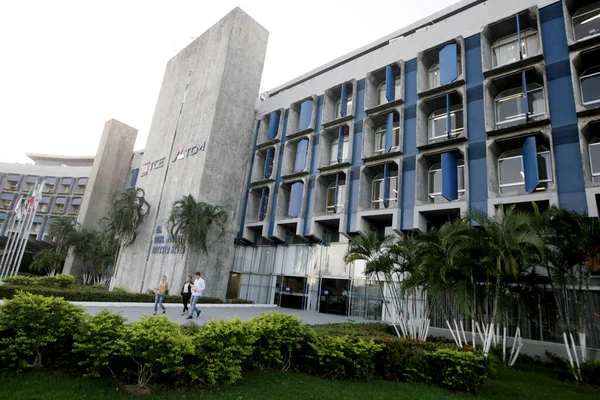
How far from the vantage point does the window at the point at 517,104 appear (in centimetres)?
1755

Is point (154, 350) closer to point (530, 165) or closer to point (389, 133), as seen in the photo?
point (530, 165)

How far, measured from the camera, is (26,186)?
63.9 meters

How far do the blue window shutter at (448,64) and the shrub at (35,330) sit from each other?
19.8 meters

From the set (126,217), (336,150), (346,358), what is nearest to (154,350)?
(346,358)

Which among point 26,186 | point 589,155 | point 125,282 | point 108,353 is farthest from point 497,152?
point 26,186

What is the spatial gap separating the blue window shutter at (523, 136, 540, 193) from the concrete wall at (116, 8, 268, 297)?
20.4 meters

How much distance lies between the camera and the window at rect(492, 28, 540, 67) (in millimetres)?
18641

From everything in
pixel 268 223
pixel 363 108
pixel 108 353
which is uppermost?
pixel 363 108

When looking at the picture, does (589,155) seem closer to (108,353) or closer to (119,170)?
(108,353)

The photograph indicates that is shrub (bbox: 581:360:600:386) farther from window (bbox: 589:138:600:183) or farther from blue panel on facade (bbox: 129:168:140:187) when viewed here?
blue panel on facade (bbox: 129:168:140:187)

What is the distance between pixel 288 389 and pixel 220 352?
1.50m

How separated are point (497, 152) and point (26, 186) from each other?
73981mm

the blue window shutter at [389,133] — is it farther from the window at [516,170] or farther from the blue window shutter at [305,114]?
the blue window shutter at [305,114]

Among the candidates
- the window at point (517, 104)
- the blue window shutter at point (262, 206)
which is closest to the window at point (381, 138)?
the window at point (517, 104)
